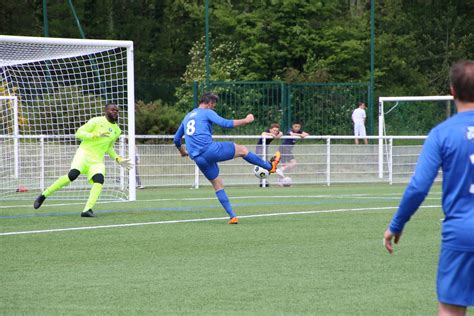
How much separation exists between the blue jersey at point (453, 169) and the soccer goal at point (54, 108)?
12.9 m

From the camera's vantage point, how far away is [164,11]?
54188mm

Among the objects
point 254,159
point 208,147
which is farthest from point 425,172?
point 254,159

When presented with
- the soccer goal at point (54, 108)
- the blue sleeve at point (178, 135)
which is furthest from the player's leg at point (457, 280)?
the soccer goal at point (54, 108)

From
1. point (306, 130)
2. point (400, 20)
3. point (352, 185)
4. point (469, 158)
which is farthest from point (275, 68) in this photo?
point (469, 158)

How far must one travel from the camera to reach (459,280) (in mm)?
5574

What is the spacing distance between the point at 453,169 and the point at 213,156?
9.50m

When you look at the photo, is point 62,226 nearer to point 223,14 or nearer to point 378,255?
point 378,255

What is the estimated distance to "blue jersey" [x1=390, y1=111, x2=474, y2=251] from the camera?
565 centimetres

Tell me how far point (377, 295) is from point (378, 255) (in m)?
2.59

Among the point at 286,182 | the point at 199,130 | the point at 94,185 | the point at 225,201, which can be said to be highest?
the point at 199,130

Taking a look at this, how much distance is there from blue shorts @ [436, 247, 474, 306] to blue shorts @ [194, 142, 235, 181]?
9588mm

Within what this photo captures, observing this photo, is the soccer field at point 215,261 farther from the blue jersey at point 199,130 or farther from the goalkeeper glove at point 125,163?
the blue jersey at point 199,130

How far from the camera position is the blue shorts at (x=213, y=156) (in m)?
15.1

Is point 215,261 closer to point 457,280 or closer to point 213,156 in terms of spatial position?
point 213,156
